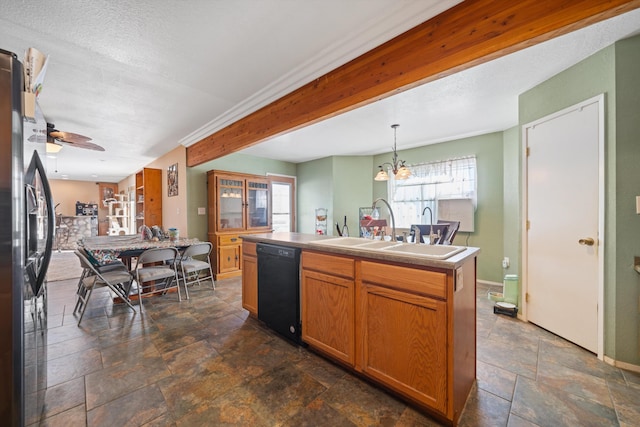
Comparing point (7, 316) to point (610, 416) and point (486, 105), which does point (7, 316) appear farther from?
point (486, 105)

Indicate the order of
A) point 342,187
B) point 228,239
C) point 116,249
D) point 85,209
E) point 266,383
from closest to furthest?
point 266,383 < point 116,249 < point 228,239 < point 342,187 < point 85,209

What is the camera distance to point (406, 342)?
1.54 m

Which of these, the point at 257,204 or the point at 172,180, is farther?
the point at 257,204

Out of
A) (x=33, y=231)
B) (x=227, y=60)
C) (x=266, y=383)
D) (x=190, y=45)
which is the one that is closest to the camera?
(x=33, y=231)

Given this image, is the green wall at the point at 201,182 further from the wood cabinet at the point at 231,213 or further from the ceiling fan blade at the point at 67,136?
the ceiling fan blade at the point at 67,136

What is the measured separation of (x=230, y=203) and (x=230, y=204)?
19 millimetres

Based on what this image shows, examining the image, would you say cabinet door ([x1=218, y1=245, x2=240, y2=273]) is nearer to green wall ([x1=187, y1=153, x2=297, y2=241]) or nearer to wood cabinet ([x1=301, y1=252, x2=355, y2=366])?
green wall ([x1=187, y1=153, x2=297, y2=241])

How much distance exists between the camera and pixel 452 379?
139 cm

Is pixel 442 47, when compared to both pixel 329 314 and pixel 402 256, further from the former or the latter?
pixel 329 314

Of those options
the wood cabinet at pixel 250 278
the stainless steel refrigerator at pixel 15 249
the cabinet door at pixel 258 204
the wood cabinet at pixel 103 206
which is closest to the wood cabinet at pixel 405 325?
the wood cabinet at pixel 250 278

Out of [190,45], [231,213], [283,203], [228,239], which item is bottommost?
[228,239]

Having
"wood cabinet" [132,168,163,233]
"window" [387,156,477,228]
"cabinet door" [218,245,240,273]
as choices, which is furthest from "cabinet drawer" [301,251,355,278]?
"wood cabinet" [132,168,163,233]

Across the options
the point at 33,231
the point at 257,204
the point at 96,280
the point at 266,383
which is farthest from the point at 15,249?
the point at 257,204

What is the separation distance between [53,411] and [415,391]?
2.20 meters
